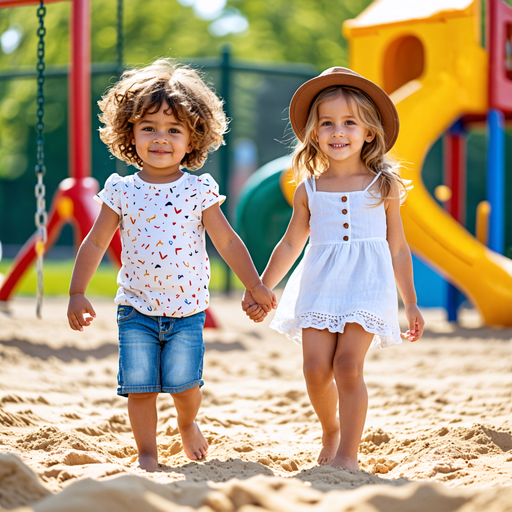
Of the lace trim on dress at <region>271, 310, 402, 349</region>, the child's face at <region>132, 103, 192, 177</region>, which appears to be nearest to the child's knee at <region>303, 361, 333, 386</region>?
the lace trim on dress at <region>271, 310, 402, 349</region>

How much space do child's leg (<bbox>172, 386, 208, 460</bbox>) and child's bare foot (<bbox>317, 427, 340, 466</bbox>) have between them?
0.47 m

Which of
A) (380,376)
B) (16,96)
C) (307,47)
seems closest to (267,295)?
(380,376)

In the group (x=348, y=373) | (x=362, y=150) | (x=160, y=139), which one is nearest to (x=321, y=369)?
(x=348, y=373)

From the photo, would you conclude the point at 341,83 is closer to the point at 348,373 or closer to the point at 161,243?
the point at 161,243

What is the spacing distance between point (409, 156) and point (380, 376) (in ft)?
8.92

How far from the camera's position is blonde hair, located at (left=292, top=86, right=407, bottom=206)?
9.32 feet

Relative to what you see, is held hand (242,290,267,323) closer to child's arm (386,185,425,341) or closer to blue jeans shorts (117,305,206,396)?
blue jeans shorts (117,305,206,396)

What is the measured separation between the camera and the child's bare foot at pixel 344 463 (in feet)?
8.38

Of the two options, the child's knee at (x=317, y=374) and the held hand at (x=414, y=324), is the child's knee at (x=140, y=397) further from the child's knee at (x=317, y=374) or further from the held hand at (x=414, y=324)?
the held hand at (x=414, y=324)

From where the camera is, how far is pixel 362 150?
9.61 ft

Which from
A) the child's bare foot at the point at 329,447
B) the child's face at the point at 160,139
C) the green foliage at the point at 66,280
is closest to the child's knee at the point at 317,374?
the child's bare foot at the point at 329,447

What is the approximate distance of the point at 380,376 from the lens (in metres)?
4.53

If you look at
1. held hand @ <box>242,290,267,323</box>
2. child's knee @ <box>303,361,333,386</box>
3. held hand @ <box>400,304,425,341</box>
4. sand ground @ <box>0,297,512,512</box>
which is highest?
held hand @ <box>242,290,267,323</box>

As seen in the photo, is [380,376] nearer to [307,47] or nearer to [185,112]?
[185,112]
